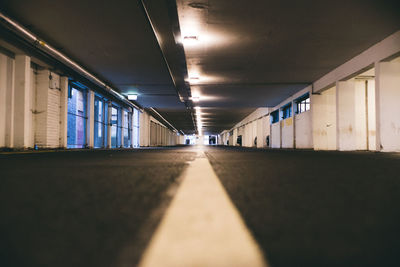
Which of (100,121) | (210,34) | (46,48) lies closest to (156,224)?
(210,34)

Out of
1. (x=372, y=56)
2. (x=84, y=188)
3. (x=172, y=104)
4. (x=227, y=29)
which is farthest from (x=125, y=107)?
(x=84, y=188)

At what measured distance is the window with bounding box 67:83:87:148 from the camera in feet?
37.1

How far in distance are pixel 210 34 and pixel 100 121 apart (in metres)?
9.61

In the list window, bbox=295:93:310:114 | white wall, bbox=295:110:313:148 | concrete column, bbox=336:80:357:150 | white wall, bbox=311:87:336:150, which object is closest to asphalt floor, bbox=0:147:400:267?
concrete column, bbox=336:80:357:150

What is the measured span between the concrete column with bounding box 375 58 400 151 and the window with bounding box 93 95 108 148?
1280cm

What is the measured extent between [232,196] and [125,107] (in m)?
18.2

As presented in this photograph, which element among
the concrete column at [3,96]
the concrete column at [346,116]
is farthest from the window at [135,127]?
the concrete column at [346,116]

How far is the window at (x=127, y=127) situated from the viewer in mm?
18734

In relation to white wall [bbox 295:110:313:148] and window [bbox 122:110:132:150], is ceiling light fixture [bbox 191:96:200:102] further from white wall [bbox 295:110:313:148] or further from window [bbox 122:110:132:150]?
white wall [bbox 295:110:313:148]

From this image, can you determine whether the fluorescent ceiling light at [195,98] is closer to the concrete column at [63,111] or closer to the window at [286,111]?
the window at [286,111]

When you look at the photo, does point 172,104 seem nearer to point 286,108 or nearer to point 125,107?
point 125,107

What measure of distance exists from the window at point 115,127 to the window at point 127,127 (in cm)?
105

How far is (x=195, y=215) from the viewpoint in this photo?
2.59 ft

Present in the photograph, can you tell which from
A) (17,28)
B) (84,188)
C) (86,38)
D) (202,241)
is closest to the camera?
(202,241)
